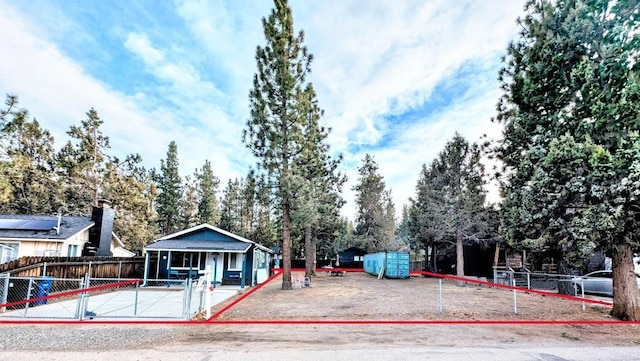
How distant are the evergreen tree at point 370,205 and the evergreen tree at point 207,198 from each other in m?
20.1

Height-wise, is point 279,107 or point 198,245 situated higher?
point 279,107

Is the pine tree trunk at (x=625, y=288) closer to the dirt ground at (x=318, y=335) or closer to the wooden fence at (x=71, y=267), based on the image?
the dirt ground at (x=318, y=335)

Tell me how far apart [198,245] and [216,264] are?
1.59 meters

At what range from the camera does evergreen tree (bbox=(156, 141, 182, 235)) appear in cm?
4478

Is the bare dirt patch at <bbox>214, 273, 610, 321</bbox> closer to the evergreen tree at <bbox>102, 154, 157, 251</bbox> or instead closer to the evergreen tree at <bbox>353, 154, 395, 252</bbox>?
the evergreen tree at <bbox>102, 154, 157, 251</bbox>

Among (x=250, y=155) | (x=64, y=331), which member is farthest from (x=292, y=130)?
(x=64, y=331)

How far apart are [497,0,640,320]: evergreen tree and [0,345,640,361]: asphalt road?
Answer: 3.74 metres

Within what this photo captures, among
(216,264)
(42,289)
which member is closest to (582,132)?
(42,289)

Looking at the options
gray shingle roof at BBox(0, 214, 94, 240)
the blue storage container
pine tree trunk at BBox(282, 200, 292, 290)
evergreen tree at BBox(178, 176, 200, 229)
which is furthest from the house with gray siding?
evergreen tree at BBox(178, 176, 200, 229)

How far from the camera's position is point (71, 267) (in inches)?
553

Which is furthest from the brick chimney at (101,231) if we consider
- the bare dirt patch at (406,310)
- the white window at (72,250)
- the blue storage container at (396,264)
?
the blue storage container at (396,264)

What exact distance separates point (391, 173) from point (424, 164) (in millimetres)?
18486

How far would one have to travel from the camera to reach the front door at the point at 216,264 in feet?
64.8

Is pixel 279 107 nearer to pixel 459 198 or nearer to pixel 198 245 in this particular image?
pixel 198 245
